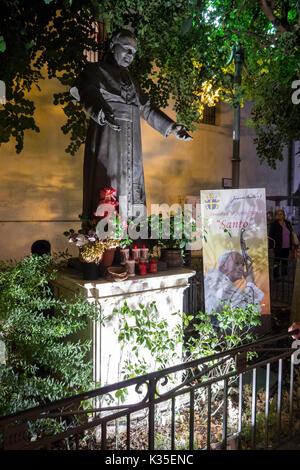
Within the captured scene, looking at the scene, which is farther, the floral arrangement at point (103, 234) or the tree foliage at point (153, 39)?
the tree foliage at point (153, 39)

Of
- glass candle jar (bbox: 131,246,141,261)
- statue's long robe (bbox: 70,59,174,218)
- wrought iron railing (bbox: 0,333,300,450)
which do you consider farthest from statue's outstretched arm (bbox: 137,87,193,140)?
wrought iron railing (bbox: 0,333,300,450)

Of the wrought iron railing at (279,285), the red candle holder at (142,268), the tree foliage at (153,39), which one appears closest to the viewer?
the red candle holder at (142,268)

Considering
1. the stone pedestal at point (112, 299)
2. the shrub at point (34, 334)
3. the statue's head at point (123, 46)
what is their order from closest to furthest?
the shrub at point (34, 334) → the stone pedestal at point (112, 299) → the statue's head at point (123, 46)

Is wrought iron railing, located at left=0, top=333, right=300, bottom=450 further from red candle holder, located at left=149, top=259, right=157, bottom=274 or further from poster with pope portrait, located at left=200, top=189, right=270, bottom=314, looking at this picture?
poster with pope portrait, located at left=200, top=189, right=270, bottom=314

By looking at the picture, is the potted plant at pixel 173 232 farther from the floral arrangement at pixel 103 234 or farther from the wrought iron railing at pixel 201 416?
the wrought iron railing at pixel 201 416

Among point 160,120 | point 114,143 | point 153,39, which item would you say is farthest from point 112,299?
point 153,39

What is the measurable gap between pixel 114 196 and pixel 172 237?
84cm

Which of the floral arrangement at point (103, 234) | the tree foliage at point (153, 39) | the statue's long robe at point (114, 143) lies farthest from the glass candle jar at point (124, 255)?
the tree foliage at point (153, 39)

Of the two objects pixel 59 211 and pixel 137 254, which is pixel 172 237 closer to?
pixel 137 254

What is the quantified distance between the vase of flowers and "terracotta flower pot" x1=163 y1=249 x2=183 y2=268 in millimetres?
583

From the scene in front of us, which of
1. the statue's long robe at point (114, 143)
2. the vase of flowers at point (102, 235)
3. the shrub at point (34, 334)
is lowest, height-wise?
the shrub at point (34, 334)

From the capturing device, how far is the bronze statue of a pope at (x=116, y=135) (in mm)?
3746

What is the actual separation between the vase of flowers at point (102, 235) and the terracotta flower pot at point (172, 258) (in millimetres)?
583
